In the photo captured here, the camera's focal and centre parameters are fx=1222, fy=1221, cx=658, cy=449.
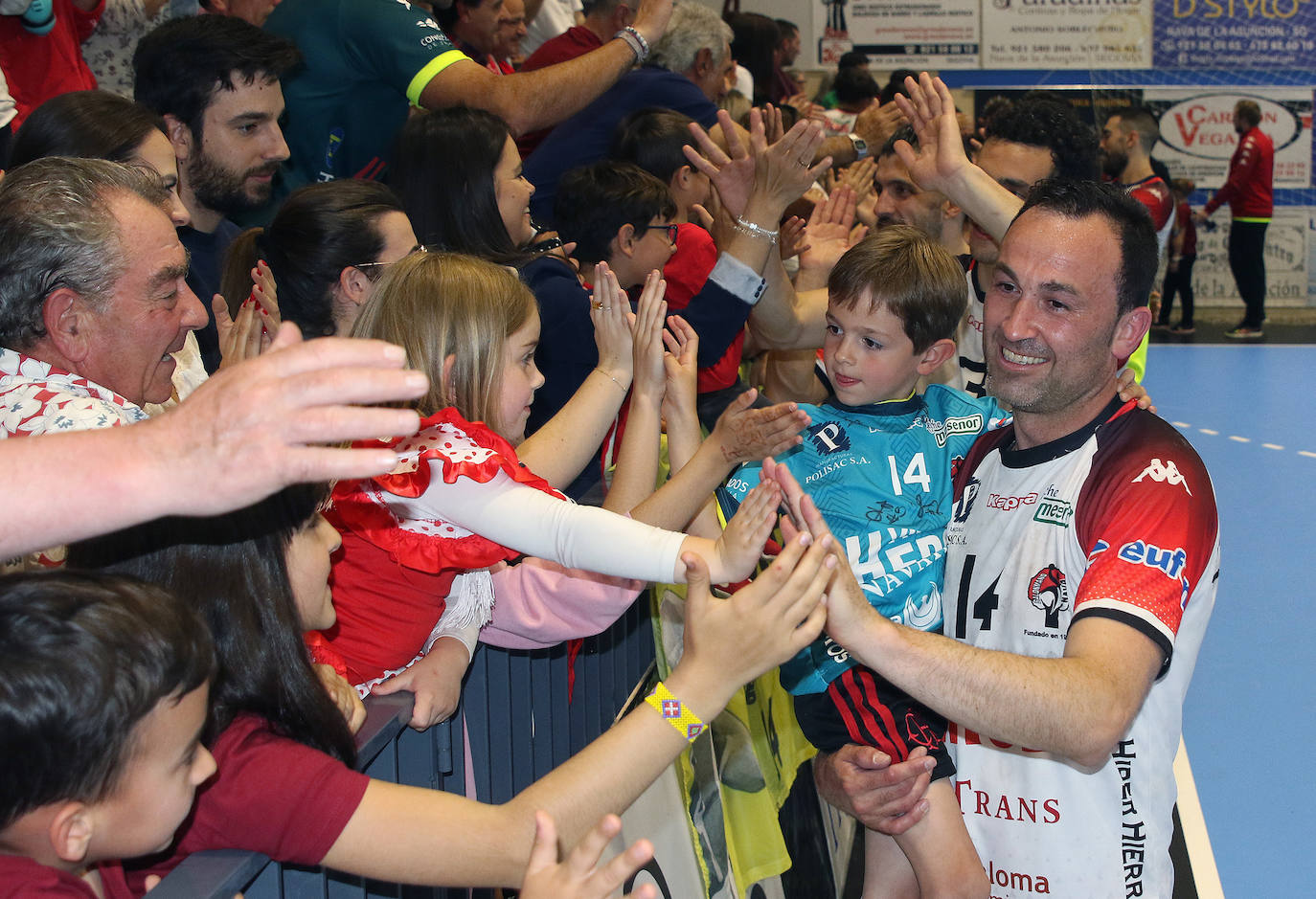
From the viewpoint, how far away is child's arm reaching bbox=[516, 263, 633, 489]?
273 centimetres

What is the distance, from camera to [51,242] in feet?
7.02

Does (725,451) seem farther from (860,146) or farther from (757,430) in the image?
(860,146)

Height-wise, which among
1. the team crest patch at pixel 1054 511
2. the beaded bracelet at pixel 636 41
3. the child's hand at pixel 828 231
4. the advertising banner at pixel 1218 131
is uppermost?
the beaded bracelet at pixel 636 41

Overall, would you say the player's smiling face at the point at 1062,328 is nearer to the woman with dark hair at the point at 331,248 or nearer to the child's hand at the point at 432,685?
the child's hand at the point at 432,685

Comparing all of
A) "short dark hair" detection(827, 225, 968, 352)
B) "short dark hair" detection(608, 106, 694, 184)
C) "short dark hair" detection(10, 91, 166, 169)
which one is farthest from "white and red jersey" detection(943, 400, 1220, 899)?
"short dark hair" detection(608, 106, 694, 184)

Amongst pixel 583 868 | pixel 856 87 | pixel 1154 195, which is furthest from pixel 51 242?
pixel 856 87

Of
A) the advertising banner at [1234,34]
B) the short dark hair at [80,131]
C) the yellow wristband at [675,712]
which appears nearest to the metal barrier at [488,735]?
the yellow wristband at [675,712]

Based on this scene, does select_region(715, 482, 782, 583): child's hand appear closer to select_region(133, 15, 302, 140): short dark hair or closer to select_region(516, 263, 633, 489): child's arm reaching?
select_region(516, 263, 633, 489): child's arm reaching

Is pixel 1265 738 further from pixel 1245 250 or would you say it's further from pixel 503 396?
pixel 1245 250

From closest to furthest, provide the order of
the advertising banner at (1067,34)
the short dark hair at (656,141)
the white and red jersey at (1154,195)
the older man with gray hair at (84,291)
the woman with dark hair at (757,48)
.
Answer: the older man with gray hair at (84,291), the short dark hair at (656,141), the white and red jersey at (1154,195), the woman with dark hair at (757,48), the advertising banner at (1067,34)

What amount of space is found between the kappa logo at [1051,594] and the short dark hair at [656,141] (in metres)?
2.55

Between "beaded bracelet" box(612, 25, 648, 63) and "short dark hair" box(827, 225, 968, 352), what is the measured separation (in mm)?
1458

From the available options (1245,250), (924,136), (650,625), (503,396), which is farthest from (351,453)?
(1245,250)

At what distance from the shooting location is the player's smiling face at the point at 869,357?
290 centimetres
